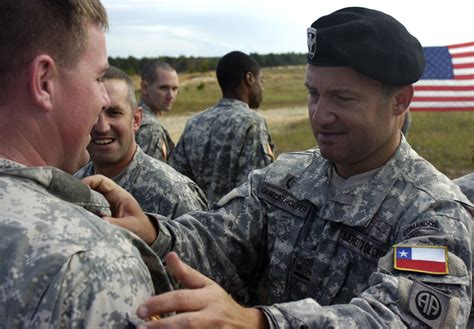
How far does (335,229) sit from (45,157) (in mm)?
1365

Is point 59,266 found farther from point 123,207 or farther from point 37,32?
point 123,207

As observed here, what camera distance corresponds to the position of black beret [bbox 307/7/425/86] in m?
2.56

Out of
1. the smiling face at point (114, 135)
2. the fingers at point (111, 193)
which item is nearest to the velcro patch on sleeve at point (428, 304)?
the fingers at point (111, 193)

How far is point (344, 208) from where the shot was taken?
8.48 ft

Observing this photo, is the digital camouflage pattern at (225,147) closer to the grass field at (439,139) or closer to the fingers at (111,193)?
the fingers at (111,193)

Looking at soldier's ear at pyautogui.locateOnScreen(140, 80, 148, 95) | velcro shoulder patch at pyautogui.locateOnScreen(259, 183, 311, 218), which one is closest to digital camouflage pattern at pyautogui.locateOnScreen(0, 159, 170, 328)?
velcro shoulder patch at pyautogui.locateOnScreen(259, 183, 311, 218)

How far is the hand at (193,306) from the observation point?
143cm

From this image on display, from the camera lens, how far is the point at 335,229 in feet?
8.50

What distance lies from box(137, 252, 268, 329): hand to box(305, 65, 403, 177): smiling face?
1019 millimetres

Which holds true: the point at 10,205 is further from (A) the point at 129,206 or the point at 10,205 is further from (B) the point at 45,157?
(A) the point at 129,206

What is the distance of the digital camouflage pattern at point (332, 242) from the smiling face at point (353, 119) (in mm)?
93

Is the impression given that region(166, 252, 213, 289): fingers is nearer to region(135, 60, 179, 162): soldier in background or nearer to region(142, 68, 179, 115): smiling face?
region(135, 60, 179, 162): soldier in background

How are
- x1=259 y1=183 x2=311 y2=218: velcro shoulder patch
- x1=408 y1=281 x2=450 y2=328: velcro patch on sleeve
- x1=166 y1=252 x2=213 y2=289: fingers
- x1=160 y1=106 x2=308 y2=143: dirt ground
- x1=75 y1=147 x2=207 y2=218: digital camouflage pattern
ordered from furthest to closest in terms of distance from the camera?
x1=160 y1=106 x2=308 y2=143: dirt ground → x1=75 y1=147 x2=207 y2=218: digital camouflage pattern → x1=259 y1=183 x2=311 y2=218: velcro shoulder patch → x1=408 y1=281 x2=450 y2=328: velcro patch on sleeve → x1=166 y1=252 x2=213 y2=289: fingers

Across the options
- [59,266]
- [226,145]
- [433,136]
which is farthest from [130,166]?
[433,136]
